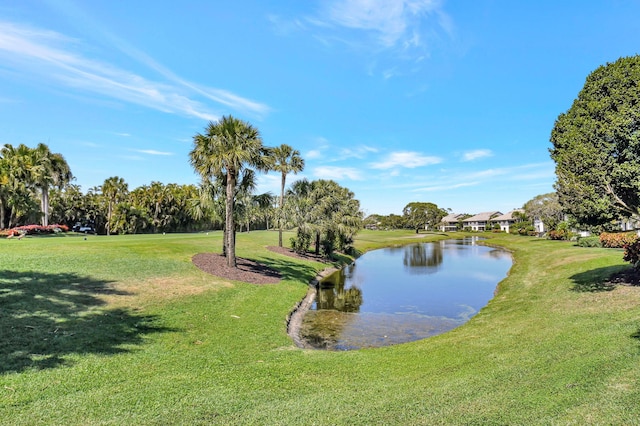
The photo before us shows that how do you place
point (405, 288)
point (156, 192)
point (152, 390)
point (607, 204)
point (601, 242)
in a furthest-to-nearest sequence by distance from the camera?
point (156, 192), point (601, 242), point (405, 288), point (607, 204), point (152, 390)

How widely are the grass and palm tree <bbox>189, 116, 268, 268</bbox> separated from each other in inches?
322

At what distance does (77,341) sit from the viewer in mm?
9391

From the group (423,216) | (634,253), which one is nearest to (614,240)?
(634,253)

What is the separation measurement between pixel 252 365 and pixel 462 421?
573cm

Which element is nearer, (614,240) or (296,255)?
(614,240)

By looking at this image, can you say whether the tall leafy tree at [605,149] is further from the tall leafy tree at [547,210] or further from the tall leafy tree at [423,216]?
the tall leafy tree at [423,216]

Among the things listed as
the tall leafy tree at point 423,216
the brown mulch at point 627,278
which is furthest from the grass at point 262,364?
the tall leafy tree at point 423,216

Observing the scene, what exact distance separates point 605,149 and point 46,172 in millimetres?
62671

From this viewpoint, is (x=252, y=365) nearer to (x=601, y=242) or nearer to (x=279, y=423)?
(x=279, y=423)

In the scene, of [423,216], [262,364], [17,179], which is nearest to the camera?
[262,364]

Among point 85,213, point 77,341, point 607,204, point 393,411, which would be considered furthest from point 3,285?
point 85,213

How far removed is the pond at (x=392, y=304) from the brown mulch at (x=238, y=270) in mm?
3893

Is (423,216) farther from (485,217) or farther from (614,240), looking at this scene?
(614,240)

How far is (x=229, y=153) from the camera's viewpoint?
21875 mm
